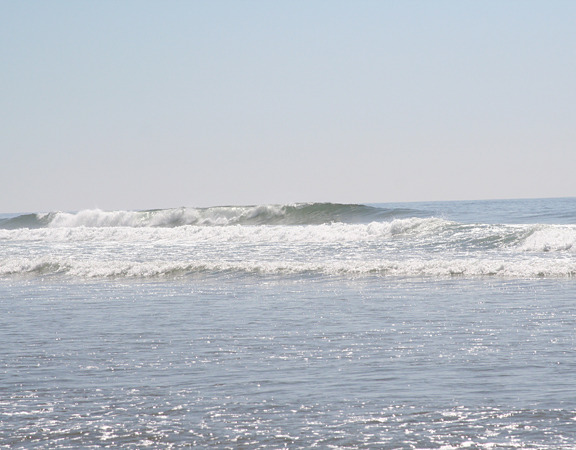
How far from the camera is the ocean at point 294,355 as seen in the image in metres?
5.39

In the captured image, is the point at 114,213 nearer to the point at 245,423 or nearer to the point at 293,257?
the point at 293,257

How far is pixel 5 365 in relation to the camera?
7.79 metres

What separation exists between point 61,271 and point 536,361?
1541cm

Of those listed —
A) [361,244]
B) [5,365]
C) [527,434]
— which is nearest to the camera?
[527,434]

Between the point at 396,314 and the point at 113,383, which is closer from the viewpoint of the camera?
the point at 113,383

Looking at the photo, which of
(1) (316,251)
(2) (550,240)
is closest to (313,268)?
(1) (316,251)

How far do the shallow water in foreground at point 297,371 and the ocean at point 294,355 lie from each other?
2 cm

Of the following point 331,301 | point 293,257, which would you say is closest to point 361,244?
point 293,257

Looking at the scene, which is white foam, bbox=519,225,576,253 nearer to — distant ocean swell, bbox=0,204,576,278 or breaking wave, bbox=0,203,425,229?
distant ocean swell, bbox=0,204,576,278

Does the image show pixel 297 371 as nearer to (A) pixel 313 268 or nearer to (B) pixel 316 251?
(A) pixel 313 268

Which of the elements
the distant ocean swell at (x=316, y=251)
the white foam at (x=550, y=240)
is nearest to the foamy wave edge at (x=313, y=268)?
the distant ocean swell at (x=316, y=251)

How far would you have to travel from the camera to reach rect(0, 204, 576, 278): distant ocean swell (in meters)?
17.0

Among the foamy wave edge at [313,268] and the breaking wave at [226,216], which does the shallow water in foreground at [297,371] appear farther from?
the breaking wave at [226,216]

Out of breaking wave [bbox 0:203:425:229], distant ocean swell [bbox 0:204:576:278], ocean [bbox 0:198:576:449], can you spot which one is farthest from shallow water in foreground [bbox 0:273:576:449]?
breaking wave [bbox 0:203:425:229]
